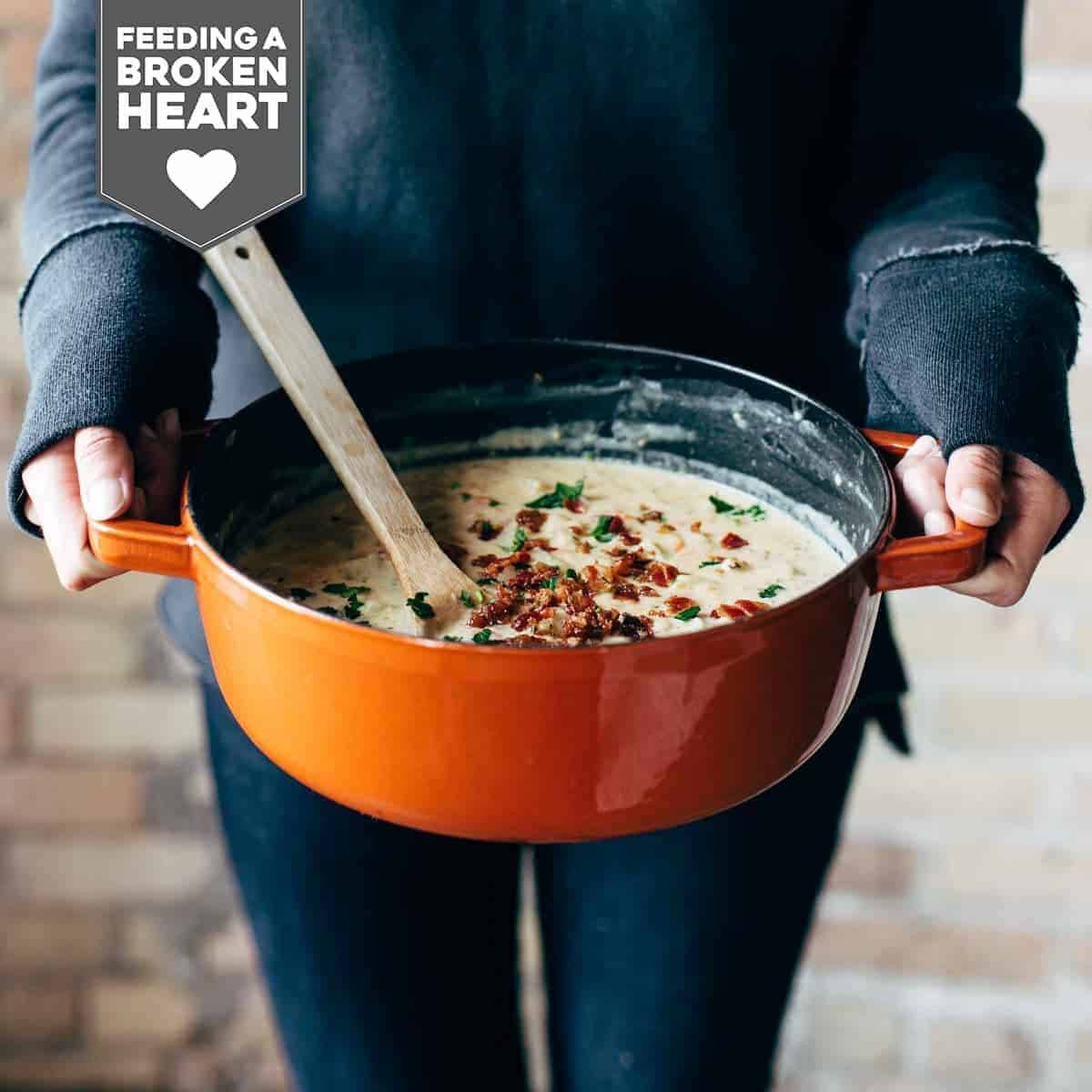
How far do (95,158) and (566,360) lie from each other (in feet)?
1.01

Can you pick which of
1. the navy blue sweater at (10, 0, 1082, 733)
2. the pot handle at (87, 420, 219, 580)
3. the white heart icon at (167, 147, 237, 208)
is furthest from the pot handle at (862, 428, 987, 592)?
the white heart icon at (167, 147, 237, 208)

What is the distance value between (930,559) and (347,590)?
1.03ft

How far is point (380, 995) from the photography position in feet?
3.18

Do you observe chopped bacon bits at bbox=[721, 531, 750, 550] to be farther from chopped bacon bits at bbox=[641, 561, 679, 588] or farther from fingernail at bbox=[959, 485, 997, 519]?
fingernail at bbox=[959, 485, 997, 519]

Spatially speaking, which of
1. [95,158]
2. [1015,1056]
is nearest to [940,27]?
[95,158]

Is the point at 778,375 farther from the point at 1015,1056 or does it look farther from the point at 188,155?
the point at 1015,1056

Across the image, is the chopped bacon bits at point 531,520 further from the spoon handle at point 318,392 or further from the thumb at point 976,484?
the thumb at point 976,484

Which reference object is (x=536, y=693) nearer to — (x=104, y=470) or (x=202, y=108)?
(x=104, y=470)

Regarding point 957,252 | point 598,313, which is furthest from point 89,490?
point 957,252

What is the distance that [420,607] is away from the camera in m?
0.72

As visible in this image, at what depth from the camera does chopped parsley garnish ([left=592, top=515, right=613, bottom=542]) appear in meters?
0.82

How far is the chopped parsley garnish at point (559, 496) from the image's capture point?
2.82ft

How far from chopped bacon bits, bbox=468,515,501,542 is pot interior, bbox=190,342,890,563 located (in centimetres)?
8

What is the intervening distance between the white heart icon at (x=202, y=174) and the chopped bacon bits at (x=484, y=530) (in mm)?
241
